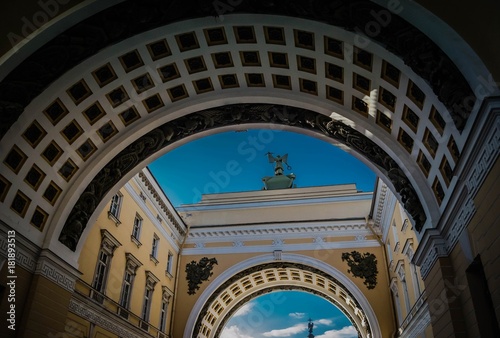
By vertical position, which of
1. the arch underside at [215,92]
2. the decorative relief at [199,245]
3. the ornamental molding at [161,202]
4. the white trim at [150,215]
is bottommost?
the arch underside at [215,92]

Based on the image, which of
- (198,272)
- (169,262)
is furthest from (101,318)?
(198,272)

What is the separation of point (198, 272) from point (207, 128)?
14598 mm

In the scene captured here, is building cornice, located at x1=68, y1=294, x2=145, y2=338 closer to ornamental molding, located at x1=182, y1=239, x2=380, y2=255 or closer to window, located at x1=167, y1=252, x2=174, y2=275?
window, located at x1=167, y1=252, x2=174, y2=275

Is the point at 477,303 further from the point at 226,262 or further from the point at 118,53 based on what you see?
the point at 226,262

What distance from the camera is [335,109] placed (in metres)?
11.6

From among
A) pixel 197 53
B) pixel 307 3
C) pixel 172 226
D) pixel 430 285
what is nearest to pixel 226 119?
pixel 197 53

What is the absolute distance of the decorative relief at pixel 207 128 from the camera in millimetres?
11773

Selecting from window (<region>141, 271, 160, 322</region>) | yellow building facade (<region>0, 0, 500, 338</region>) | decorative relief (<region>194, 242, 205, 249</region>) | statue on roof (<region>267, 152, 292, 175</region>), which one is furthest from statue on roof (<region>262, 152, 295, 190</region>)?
yellow building facade (<region>0, 0, 500, 338</region>)

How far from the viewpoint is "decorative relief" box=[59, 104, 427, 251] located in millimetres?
11773

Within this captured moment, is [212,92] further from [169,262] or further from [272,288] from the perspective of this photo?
[272,288]

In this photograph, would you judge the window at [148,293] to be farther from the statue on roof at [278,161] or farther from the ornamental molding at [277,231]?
the statue on roof at [278,161]

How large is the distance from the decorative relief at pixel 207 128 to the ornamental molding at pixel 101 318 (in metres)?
3.36

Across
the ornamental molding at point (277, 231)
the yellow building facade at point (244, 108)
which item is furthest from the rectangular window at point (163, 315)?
the yellow building facade at point (244, 108)

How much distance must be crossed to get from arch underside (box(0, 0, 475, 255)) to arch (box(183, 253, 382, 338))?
1372 centimetres
